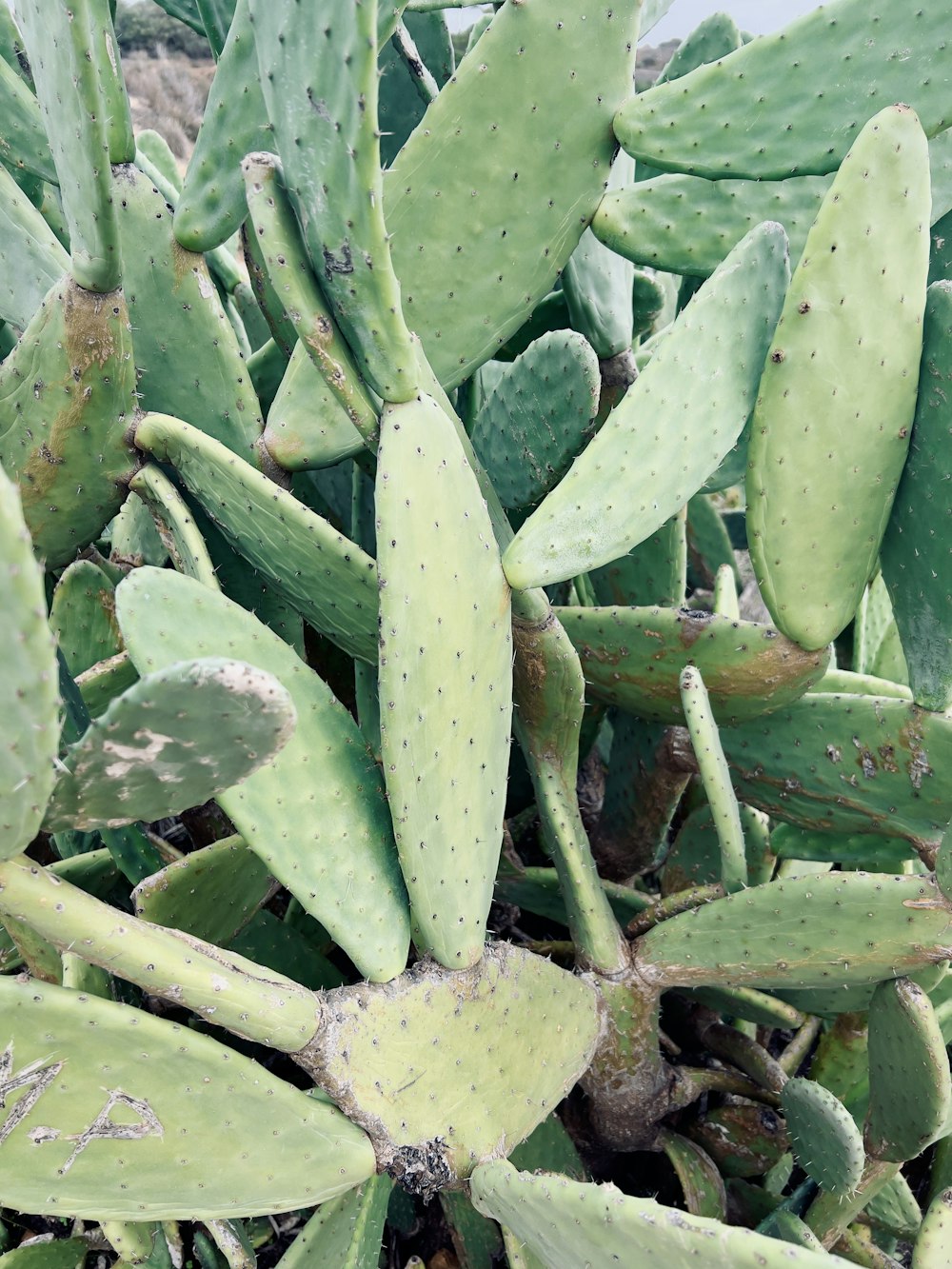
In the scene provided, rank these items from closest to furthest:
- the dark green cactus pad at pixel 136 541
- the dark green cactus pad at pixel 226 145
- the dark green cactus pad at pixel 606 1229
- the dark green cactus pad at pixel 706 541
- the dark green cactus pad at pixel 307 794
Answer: the dark green cactus pad at pixel 606 1229 < the dark green cactus pad at pixel 307 794 < the dark green cactus pad at pixel 226 145 < the dark green cactus pad at pixel 136 541 < the dark green cactus pad at pixel 706 541

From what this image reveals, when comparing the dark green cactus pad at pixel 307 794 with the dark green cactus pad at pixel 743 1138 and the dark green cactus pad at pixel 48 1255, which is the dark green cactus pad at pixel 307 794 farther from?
the dark green cactus pad at pixel 743 1138

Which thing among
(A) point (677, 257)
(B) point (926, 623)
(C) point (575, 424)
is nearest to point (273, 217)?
(C) point (575, 424)

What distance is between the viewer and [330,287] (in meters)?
0.79

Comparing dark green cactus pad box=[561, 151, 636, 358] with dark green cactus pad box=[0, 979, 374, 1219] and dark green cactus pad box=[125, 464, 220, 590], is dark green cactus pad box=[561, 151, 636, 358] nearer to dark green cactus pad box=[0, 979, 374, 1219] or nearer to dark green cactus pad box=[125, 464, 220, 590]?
dark green cactus pad box=[125, 464, 220, 590]

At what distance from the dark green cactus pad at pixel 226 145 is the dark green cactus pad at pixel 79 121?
12cm

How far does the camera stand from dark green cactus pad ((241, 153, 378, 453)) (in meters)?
0.78

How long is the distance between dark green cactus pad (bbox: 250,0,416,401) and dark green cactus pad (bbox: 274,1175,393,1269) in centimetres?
74

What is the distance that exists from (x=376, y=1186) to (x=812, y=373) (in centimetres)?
89

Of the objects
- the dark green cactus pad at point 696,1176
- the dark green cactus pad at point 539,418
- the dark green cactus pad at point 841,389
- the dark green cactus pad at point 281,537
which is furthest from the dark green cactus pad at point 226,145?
the dark green cactus pad at point 696,1176

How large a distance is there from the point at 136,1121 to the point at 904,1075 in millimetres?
733

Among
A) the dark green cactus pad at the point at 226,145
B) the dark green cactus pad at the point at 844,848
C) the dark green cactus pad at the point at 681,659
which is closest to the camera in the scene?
the dark green cactus pad at the point at 226,145

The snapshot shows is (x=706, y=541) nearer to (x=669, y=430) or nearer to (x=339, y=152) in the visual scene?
(x=669, y=430)

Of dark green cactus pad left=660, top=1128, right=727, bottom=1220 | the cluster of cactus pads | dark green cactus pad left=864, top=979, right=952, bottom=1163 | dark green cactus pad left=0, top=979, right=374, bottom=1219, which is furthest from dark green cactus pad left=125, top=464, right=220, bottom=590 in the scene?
dark green cactus pad left=660, top=1128, right=727, bottom=1220

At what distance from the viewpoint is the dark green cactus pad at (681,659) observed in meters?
1.11
